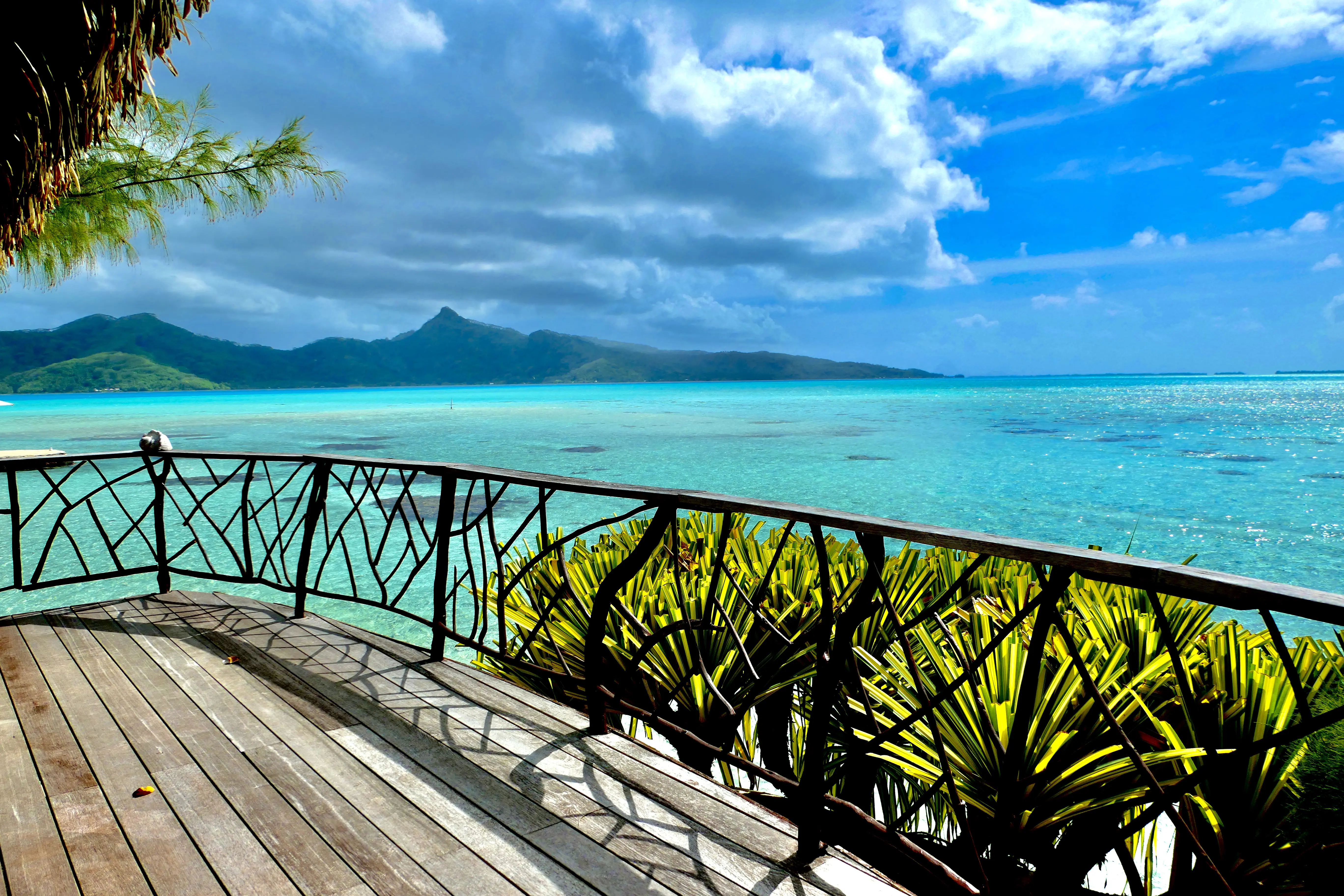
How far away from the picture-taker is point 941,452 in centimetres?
3044

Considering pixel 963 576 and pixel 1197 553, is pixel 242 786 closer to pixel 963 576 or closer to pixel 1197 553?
pixel 963 576

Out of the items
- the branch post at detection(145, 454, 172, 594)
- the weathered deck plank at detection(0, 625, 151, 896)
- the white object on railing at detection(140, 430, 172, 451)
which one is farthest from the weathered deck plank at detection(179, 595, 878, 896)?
the white object on railing at detection(140, 430, 172, 451)

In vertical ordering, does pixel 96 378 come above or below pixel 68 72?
below

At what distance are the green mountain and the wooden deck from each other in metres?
158

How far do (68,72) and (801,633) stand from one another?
156 inches

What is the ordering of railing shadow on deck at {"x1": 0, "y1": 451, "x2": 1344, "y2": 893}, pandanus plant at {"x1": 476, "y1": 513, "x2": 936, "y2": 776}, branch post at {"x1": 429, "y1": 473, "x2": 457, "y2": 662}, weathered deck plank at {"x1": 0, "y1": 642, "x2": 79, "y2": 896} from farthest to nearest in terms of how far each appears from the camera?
branch post at {"x1": 429, "y1": 473, "x2": 457, "y2": 662}, pandanus plant at {"x1": 476, "y1": 513, "x2": 936, "y2": 776}, weathered deck plank at {"x1": 0, "y1": 642, "x2": 79, "y2": 896}, railing shadow on deck at {"x1": 0, "y1": 451, "x2": 1344, "y2": 893}

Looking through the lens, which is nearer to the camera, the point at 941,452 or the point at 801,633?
the point at 801,633

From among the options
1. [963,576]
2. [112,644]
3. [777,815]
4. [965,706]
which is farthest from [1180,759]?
[112,644]

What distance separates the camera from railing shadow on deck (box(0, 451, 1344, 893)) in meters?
1.41

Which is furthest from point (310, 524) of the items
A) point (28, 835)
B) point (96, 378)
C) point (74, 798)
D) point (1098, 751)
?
point (96, 378)

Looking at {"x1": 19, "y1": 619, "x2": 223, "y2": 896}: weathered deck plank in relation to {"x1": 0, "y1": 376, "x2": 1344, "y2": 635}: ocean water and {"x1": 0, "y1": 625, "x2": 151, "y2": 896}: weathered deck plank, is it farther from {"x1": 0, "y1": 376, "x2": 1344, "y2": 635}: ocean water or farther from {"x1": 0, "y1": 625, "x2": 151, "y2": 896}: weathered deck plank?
{"x1": 0, "y1": 376, "x2": 1344, "y2": 635}: ocean water

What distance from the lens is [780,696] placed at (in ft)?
10.1

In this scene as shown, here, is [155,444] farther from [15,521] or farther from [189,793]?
[189,793]

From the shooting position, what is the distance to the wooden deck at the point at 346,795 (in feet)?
5.55
